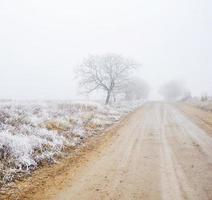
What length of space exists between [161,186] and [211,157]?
4.35m

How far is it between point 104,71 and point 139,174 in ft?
145

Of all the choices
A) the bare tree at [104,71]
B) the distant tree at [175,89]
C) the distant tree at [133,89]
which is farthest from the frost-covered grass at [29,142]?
the distant tree at [175,89]

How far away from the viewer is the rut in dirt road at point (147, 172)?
28.5 feet

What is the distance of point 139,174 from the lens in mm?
10461

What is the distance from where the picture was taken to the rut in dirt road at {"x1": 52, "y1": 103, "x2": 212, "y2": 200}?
8.67 meters

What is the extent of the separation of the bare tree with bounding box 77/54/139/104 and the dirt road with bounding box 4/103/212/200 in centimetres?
3713

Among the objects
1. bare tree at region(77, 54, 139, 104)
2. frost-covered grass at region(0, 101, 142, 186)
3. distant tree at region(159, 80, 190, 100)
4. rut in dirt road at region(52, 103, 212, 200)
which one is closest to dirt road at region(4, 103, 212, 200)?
rut in dirt road at region(52, 103, 212, 200)

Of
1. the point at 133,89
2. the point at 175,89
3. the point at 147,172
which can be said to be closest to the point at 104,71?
the point at 133,89

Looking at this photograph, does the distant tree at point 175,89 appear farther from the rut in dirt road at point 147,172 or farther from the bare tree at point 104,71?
the rut in dirt road at point 147,172

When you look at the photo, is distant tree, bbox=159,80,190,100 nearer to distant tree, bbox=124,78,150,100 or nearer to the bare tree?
distant tree, bbox=124,78,150,100

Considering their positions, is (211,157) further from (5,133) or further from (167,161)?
(5,133)

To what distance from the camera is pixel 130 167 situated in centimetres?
1134

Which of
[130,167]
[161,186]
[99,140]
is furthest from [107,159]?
[99,140]

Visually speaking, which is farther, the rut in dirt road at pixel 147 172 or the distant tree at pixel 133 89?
the distant tree at pixel 133 89
